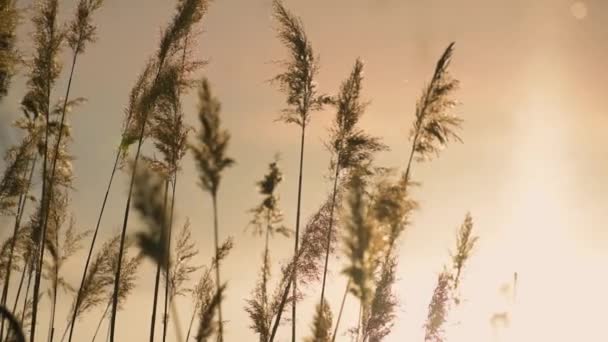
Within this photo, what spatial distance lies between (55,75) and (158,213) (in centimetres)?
536

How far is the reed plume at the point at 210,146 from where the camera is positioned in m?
4.17

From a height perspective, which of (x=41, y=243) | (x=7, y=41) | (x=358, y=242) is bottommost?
(x=358, y=242)

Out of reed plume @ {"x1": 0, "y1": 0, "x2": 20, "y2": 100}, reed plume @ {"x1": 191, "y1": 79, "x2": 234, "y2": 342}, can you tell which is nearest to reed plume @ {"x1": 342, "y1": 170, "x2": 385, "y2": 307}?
reed plume @ {"x1": 191, "y1": 79, "x2": 234, "y2": 342}

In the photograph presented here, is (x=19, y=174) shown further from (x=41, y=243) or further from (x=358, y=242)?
(x=358, y=242)

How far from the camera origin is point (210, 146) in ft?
13.9

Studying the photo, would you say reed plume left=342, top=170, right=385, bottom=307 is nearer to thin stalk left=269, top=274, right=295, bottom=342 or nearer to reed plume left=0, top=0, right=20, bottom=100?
thin stalk left=269, top=274, right=295, bottom=342

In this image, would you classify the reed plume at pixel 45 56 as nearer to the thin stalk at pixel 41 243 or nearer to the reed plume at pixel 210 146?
the thin stalk at pixel 41 243

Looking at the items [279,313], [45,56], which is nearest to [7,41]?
[45,56]

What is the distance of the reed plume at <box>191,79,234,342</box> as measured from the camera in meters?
4.17

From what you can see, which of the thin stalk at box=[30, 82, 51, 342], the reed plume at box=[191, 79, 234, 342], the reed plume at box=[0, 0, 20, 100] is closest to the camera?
the reed plume at box=[191, 79, 234, 342]

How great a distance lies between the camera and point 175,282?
8789 millimetres

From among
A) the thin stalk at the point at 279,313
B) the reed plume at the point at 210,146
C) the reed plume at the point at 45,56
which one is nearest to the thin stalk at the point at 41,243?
the reed plume at the point at 45,56

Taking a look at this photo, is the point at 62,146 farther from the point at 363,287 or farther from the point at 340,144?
the point at 363,287

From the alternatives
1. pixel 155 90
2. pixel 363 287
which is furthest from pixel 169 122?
pixel 363 287
